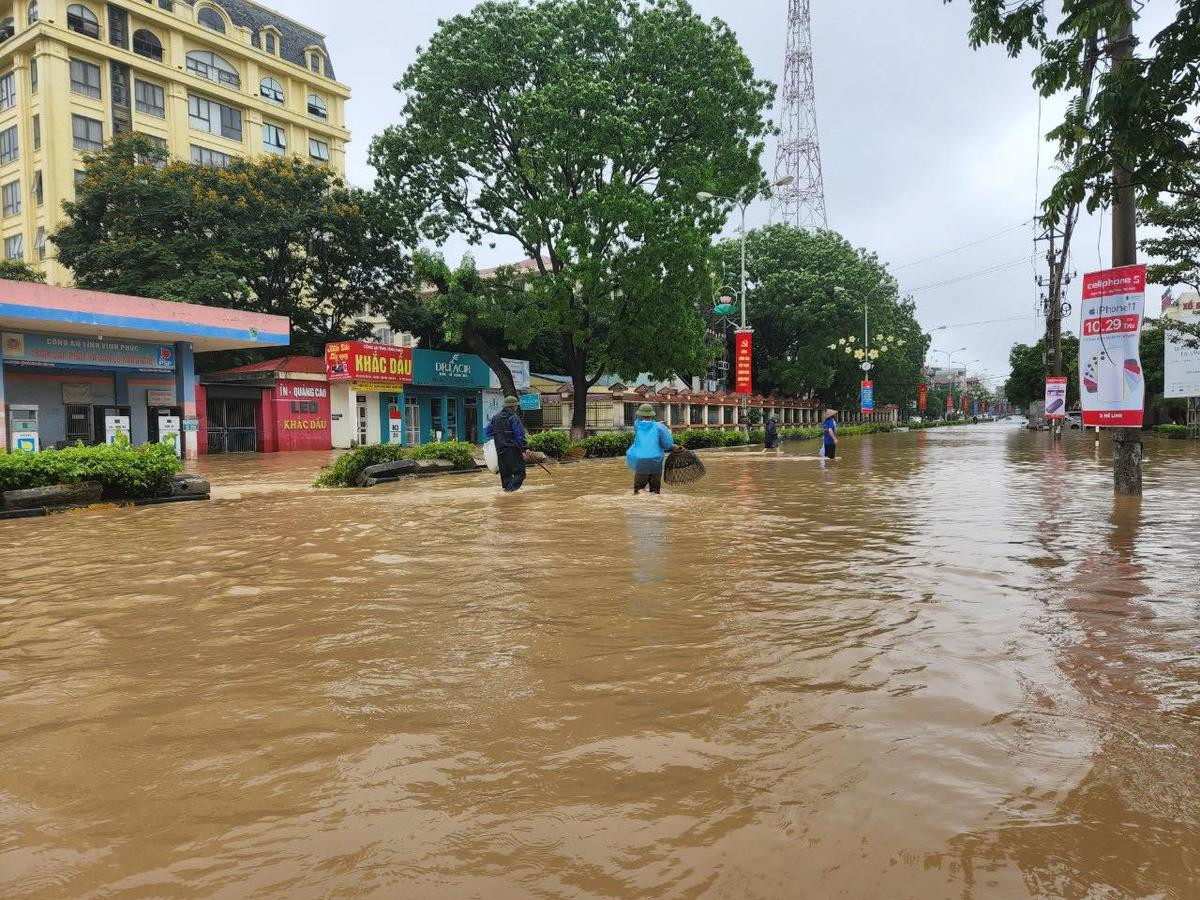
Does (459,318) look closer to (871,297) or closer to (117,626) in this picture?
(117,626)

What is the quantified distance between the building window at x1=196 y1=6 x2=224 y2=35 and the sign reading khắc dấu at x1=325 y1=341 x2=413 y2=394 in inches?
972

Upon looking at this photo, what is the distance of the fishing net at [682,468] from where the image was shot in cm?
1298

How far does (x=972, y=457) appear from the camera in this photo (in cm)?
2502

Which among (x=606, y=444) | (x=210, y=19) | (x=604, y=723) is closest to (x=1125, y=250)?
(x=604, y=723)

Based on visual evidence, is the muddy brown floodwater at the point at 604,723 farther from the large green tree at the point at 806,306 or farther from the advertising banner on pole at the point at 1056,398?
the large green tree at the point at 806,306

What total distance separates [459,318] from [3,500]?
61.2 feet

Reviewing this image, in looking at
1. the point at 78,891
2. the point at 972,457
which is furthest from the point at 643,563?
the point at 972,457

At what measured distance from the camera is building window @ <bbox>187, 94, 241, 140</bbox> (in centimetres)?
4259

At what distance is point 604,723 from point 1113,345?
11.5m

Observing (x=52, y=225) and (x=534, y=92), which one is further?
(x=52, y=225)

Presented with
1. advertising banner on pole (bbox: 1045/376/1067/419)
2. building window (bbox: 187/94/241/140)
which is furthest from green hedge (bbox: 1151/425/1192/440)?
building window (bbox: 187/94/241/140)

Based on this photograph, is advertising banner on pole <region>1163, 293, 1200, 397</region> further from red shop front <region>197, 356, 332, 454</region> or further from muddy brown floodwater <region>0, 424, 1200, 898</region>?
red shop front <region>197, 356, 332, 454</region>

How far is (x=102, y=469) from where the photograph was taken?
12055 mm

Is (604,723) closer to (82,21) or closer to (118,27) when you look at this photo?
(82,21)
